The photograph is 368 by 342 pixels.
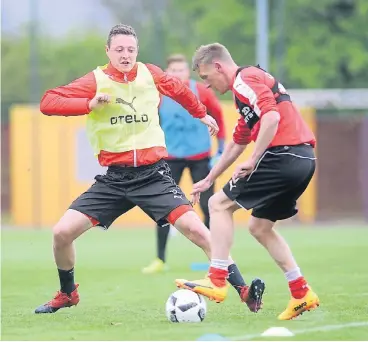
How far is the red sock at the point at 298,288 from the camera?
343 inches

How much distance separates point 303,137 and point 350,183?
61.1 ft

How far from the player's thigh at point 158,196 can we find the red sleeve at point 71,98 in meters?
0.76

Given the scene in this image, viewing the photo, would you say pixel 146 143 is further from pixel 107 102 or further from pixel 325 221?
pixel 325 221

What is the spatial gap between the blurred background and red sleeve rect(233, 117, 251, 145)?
1529cm

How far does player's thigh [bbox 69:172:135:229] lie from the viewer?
9211 mm

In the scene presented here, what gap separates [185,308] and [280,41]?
24.5m

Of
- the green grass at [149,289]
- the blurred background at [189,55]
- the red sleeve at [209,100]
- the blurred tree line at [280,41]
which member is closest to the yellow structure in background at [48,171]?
the blurred background at [189,55]

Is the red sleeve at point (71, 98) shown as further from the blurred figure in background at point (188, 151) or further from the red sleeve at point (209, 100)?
the blurred figure in background at point (188, 151)

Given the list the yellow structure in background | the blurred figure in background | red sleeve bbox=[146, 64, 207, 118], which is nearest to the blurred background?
the yellow structure in background

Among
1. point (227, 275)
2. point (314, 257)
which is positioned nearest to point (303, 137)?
point (227, 275)

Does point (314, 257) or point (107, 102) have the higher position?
point (107, 102)

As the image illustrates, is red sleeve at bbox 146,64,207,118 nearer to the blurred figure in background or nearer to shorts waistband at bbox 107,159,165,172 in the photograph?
shorts waistband at bbox 107,159,165,172

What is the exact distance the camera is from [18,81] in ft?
122

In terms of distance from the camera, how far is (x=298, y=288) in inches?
344
